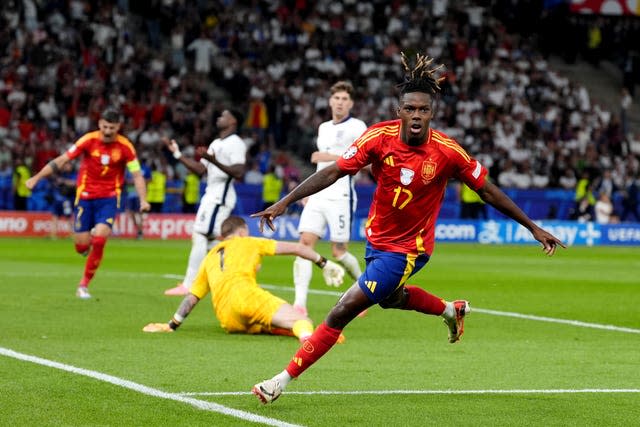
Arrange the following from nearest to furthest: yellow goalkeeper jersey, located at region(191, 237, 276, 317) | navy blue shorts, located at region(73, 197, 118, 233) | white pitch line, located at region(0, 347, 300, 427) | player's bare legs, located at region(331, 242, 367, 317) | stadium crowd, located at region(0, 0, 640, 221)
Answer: white pitch line, located at region(0, 347, 300, 427) < yellow goalkeeper jersey, located at region(191, 237, 276, 317) < player's bare legs, located at region(331, 242, 367, 317) < navy blue shorts, located at region(73, 197, 118, 233) < stadium crowd, located at region(0, 0, 640, 221)

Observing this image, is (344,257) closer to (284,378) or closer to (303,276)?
(303,276)

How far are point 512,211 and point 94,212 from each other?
908cm

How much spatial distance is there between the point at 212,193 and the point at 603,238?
77.0 ft

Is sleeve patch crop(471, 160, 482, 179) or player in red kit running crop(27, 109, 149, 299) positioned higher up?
sleeve patch crop(471, 160, 482, 179)

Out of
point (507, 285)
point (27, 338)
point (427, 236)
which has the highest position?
point (427, 236)

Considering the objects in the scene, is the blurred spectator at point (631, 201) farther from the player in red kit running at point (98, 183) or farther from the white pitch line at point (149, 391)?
the white pitch line at point (149, 391)

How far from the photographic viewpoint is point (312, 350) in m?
8.13

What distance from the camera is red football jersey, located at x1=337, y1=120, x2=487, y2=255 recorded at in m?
8.24

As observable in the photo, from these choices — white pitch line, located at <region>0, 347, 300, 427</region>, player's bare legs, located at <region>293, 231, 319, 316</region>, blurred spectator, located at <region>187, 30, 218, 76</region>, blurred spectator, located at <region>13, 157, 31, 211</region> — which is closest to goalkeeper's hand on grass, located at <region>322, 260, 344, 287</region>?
player's bare legs, located at <region>293, 231, 319, 316</region>

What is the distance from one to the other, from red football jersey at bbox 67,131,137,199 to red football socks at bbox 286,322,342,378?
8.53 m

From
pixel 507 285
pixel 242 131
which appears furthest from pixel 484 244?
pixel 507 285

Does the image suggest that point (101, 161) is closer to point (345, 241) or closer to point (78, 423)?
point (345, 241)

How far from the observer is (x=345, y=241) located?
14250 millimetres

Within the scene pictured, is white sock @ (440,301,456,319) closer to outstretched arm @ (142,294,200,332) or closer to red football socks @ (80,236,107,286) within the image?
outstretched arm @ (142,294,200,332)
